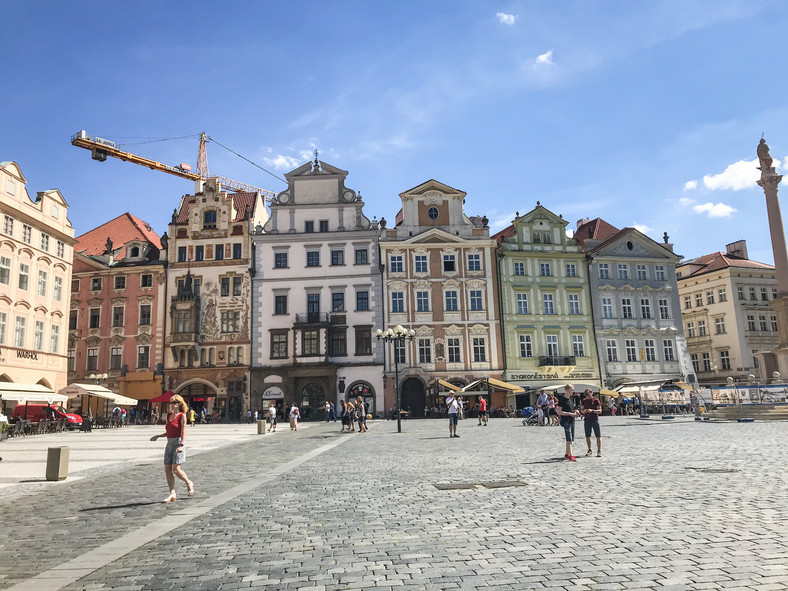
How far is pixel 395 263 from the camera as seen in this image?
48.3 meters

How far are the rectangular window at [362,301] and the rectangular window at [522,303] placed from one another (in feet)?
38.7

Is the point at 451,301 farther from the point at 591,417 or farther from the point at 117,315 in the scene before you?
the point at 591,417

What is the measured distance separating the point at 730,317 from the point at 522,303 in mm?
21398

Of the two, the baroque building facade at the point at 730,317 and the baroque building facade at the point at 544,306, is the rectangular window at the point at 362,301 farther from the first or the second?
the baroque building facade at the point at 730,317

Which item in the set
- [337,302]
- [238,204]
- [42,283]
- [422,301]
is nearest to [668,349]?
[422,301]

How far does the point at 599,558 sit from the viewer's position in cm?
570

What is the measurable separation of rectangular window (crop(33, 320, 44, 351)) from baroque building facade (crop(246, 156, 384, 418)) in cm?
1406

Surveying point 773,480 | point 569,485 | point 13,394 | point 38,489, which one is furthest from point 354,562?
point 13,394

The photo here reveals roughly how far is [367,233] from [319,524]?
4157 centimetres

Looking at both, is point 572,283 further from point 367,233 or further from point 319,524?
point 319,524

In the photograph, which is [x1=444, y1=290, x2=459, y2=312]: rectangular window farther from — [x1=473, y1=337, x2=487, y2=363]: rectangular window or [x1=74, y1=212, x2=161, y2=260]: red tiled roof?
[x1=74, y1=212, x2=161, y2=260]: red tiled roof

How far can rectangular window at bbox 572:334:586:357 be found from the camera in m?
48.9

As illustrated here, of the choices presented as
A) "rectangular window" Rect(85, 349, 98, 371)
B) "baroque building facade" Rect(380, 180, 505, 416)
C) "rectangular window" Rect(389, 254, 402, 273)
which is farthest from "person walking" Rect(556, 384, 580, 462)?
"rectangular window" Rect(85, 349, 98, 371)

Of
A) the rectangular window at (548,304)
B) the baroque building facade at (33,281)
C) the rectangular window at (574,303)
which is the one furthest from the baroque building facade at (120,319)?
the rectangular window at (574,303)
